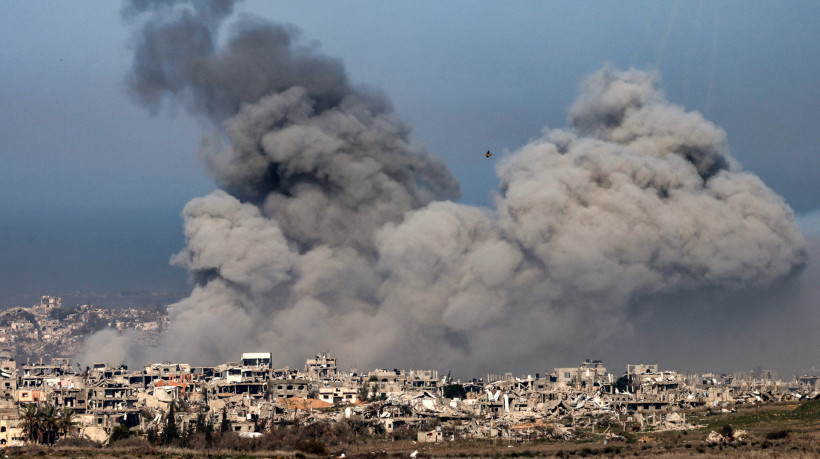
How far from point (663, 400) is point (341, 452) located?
2606 cm

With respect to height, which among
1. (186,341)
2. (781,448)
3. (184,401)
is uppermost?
(186,341)

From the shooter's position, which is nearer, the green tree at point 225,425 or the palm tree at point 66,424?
the palm tree at point 66,424

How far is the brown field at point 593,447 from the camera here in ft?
151

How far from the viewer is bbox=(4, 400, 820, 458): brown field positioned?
45969mm

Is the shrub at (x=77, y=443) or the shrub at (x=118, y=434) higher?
A: the shrub at (x=118, y=434)

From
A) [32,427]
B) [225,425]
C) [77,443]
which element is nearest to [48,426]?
[32,427]

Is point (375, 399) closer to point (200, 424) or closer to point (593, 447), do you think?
point (200, 424)

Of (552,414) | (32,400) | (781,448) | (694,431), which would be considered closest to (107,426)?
(32,400)

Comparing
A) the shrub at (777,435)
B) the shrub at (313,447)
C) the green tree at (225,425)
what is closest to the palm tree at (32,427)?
the green tree at (225,425)

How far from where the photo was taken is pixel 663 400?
238 feet

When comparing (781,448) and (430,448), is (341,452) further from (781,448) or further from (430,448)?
(781,448)

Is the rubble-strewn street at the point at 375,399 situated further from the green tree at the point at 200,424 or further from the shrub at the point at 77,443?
the shrub at the point at 77,443

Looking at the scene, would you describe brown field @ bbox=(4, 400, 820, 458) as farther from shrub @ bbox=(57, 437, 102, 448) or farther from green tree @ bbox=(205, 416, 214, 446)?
green tree @ bbox=(205, 416, 214, 446)

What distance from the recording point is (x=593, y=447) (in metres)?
50.8
